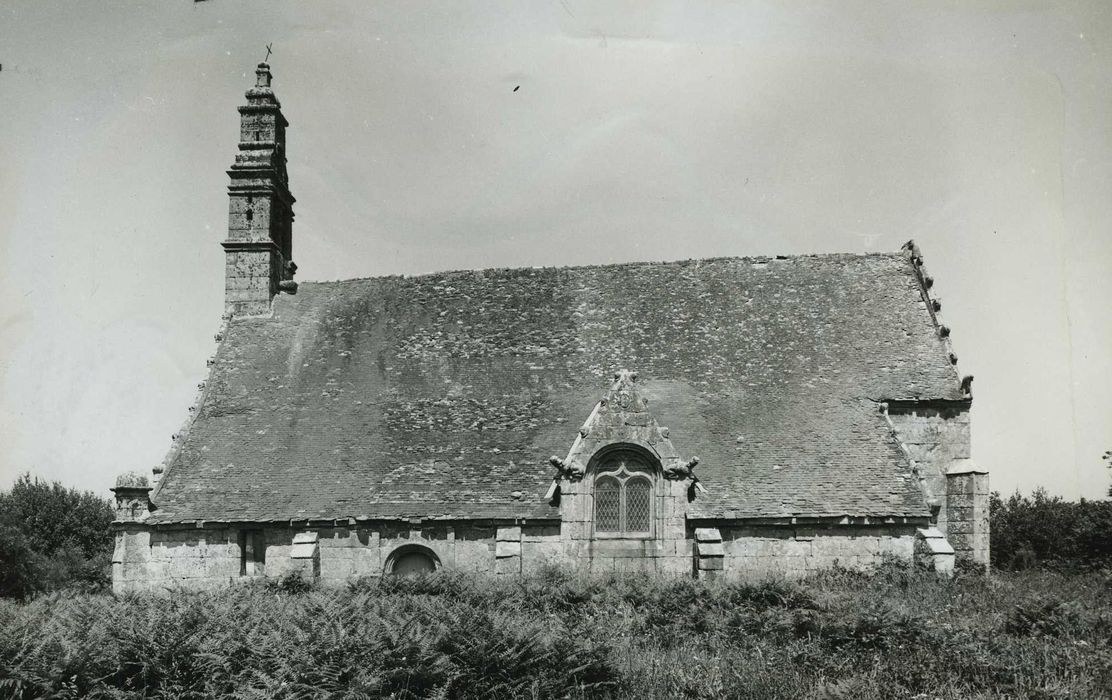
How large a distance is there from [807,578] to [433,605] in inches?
381

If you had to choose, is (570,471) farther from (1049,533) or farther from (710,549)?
(1049,533)

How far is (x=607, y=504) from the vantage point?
67.5 ft

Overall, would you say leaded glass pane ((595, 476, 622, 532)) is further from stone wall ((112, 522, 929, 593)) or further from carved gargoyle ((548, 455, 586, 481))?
carved gargoyle ((548, 455, 586, 481))

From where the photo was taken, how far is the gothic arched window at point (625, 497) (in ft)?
67.1

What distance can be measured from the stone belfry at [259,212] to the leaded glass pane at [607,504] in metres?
13.6

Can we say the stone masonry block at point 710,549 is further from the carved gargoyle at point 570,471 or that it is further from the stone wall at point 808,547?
the carved gargoyle at point 570,471

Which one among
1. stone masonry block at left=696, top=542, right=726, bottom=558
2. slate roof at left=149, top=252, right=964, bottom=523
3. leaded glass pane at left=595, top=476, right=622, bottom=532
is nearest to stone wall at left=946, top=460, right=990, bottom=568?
slate roof at left=149, top=252, right=964, bottom=523

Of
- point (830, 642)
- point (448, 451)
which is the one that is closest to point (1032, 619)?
point (830, 642)

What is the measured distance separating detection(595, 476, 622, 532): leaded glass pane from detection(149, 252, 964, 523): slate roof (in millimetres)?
1178

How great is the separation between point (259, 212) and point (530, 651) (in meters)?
21.9

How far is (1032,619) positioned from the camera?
13945 millimetres

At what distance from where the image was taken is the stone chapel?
20812 mm

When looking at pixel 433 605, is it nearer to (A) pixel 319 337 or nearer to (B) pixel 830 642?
(B) pixel 830 642

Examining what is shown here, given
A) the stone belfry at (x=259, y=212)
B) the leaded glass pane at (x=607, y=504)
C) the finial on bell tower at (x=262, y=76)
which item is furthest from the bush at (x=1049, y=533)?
the finial on bell tower at (x=262, y=76)
